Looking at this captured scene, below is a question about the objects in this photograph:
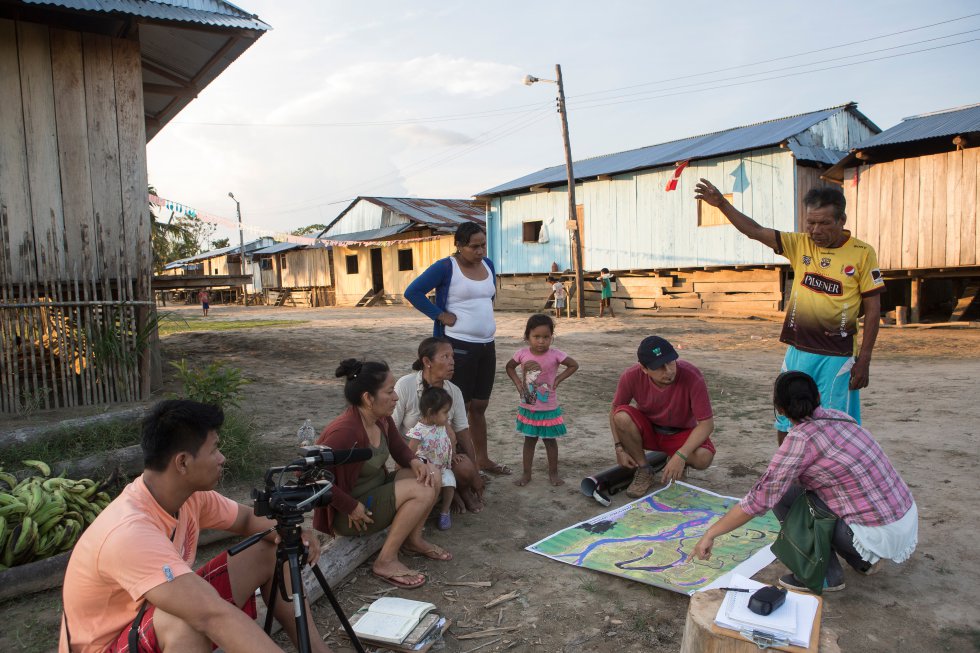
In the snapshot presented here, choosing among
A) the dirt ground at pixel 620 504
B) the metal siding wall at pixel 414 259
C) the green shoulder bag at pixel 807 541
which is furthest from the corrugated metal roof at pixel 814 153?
the green shoulder bag at pixel 807 541

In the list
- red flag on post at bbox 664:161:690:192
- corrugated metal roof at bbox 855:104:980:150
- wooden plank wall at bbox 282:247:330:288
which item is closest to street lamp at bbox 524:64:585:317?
red flag on post at bbox 664:161:690:192

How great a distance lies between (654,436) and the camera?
4477mm

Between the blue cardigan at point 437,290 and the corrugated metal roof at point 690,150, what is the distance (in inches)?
498

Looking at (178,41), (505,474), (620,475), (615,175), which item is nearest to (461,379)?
(505,474)

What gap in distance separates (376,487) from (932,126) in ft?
46.7

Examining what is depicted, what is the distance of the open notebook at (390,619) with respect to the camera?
2.63 meters

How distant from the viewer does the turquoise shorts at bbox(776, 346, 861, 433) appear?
365 centimetres

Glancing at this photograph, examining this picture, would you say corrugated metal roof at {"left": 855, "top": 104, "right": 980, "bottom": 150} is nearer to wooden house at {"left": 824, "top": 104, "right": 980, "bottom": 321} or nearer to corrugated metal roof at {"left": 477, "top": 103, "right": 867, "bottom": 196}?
wooden house at {"left": 824, "top": 104, "right": 980, "bottom": 321}

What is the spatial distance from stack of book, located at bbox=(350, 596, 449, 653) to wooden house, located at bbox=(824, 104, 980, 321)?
1345 centimetres

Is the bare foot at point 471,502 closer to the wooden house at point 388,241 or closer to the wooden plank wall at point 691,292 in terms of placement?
the wooden plank wall at point 691,292

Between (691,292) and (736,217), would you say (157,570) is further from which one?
(691,292)

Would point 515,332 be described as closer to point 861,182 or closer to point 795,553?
point 861,182

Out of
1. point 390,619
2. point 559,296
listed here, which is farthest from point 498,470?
point 559,296

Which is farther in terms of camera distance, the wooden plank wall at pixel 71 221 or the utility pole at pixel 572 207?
the utility pole at pixel 572 207
